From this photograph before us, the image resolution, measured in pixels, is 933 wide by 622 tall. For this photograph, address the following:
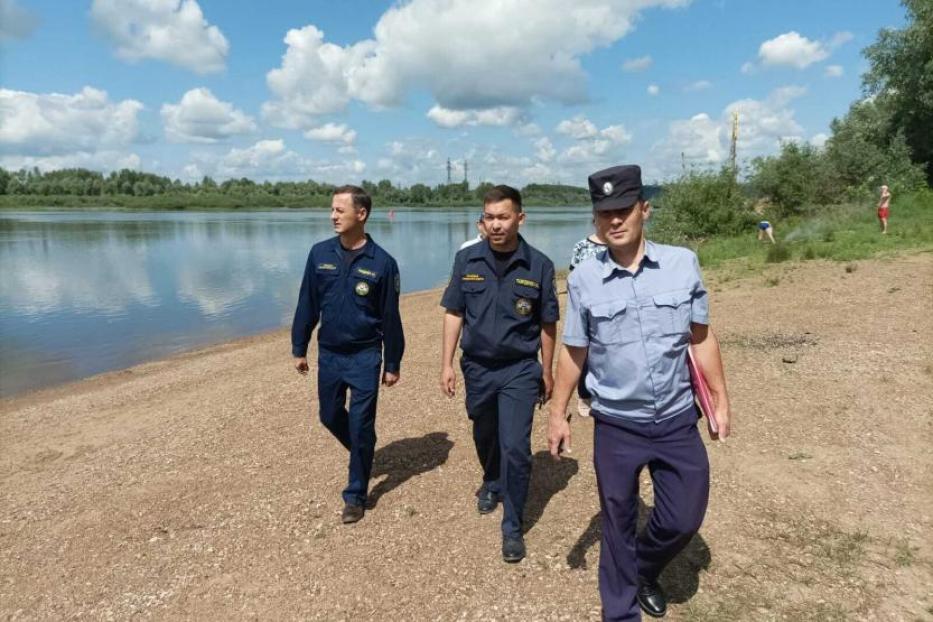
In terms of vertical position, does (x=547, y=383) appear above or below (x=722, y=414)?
→ below

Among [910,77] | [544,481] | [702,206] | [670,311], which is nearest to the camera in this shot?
[670,311]

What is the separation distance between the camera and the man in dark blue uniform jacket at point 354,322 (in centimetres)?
394

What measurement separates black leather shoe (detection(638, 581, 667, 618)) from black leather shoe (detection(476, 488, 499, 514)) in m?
1.27

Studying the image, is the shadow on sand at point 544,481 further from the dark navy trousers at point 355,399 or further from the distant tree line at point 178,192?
the distant tree line at point 178,192

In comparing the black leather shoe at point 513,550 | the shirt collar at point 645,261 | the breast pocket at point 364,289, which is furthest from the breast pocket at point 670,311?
the breast pocket at point 364,289

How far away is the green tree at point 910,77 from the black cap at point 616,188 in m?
30.9

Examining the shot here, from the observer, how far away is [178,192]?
120250 mm

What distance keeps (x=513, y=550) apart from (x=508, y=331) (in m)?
1.30

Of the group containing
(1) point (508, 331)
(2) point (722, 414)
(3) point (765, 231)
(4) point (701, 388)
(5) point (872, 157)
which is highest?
Result: (5) point (872, 157)

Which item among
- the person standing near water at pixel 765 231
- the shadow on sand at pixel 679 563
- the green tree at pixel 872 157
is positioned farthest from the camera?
the green tree at pixel 872 157

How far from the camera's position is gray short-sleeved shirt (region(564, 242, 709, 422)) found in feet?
8.17

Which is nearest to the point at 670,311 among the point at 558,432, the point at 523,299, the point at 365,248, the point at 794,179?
the point at 558,432

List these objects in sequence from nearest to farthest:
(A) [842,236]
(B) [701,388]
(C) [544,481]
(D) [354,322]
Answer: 1. (B) [701,388]
2. (D) [354,322]
3. (C) [544,481]
4. (A) [842,236]

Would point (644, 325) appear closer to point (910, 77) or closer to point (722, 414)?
point (722, 414)
